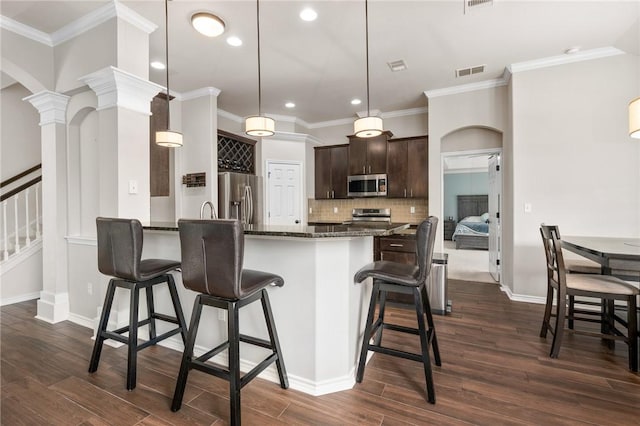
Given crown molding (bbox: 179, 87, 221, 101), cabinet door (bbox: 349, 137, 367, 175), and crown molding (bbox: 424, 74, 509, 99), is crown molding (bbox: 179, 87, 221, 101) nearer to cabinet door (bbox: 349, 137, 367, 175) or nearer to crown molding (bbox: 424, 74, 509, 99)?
cabinet door (bbox: 349, 137, 367, 175)

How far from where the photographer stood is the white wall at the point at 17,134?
14.3ft

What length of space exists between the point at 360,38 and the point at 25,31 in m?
3.34

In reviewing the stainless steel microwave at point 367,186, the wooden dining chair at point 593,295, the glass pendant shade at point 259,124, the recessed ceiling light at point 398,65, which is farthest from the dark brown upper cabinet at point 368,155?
the glass pendant shade at point 259,124

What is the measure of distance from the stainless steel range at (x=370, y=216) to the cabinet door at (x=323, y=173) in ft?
2.35

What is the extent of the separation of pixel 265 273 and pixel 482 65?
382cm

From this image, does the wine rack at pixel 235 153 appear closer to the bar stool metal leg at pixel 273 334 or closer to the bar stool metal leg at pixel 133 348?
the bar stool metal leg at pixel 133 348

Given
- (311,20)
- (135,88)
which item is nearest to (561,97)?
(311,20)

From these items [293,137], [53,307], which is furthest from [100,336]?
[293,137]

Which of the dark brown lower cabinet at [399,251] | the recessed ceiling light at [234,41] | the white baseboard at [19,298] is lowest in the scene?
the white baseboard at [19,298]

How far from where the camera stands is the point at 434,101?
4.67 m

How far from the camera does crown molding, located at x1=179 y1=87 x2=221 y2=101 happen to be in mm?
4531

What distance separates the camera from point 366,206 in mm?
6156

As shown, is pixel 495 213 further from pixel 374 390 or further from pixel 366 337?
pixel 374 390

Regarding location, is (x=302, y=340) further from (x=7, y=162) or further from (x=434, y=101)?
(x=7, y=162)
